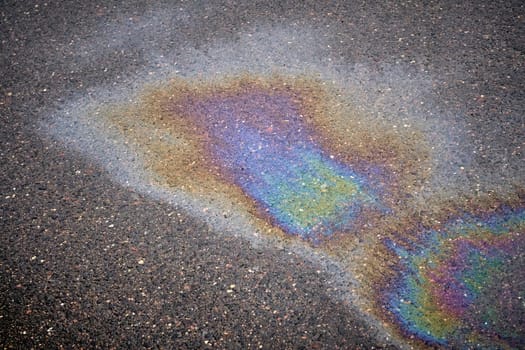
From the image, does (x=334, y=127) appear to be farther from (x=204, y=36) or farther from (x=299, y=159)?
(x=204, y=36)

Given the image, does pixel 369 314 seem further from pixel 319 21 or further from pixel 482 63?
pixel 319 21

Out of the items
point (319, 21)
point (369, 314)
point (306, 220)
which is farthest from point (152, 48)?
point (369, 314)

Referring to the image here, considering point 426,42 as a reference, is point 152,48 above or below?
below

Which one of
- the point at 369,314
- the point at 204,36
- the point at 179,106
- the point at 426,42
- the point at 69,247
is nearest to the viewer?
the point at 369,314

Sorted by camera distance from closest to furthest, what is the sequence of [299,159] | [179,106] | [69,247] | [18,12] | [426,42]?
[69,247] < [299,159] < [179,106] < [426,42] < [18,12]

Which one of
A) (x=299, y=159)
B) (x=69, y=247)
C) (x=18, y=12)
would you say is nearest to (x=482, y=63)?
(x=299, y=159)

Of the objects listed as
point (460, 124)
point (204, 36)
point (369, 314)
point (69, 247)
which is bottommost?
point (69, 247)

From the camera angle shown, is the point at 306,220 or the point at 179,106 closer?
the point at 306,220
